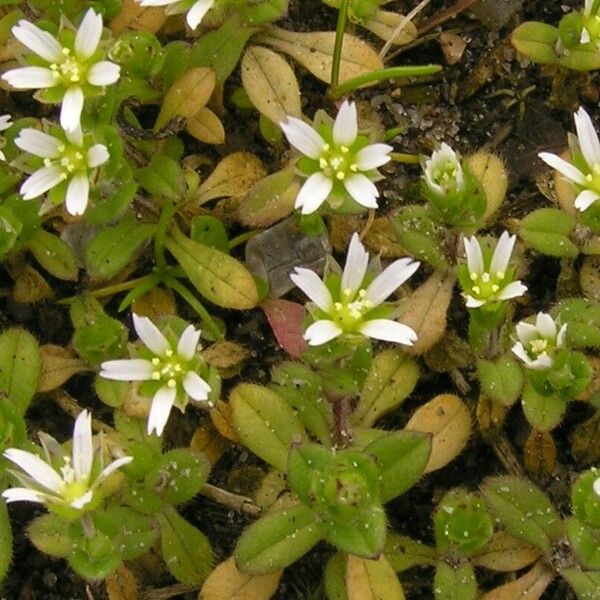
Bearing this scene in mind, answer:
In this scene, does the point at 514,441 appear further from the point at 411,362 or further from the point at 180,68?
the point at 180,68

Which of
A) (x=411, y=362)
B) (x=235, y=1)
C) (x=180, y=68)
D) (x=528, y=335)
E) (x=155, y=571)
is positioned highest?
(x=235, y=1)

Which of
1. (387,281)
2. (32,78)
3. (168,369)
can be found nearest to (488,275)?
(387,281)

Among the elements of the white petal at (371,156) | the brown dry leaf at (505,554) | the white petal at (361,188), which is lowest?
the brown dry leaf at (505,554)

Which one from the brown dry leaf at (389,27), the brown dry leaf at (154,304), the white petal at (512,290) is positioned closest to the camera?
the white petal at (512,290)

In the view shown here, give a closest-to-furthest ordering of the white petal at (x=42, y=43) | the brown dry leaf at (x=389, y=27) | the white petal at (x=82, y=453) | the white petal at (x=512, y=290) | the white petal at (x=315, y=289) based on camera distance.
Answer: the white petal at (x=82, y=453) < the white petal at (x=315, y=289) < the white petal at (x=512, y=290) < the white petal at (x=42, y=43) < the brown dry leaf at (x=389, y=27)

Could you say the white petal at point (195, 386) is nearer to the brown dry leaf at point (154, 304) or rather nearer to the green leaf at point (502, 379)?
the brown dry leaf at point (154, 304)

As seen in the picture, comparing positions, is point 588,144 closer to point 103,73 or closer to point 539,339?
point 539,339

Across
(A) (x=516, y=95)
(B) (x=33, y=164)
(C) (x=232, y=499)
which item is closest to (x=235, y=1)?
(B) (x=33, y=164)

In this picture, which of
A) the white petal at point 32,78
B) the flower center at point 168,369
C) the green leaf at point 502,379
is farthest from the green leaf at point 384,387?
the white petal at point 32,78
